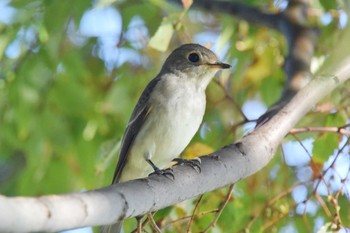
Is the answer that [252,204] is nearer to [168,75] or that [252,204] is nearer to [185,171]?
[168,75]

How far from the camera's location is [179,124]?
4.16 meters

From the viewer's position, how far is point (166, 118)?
422cm

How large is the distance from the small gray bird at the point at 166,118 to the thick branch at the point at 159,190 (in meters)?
0.97

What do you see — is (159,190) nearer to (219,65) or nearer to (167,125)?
(167,125)

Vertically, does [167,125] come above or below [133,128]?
above

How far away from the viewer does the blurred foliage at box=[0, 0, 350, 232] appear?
4.10 meters

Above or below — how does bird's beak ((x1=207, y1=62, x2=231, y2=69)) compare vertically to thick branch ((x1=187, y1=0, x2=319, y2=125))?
below

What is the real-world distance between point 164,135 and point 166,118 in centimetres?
10

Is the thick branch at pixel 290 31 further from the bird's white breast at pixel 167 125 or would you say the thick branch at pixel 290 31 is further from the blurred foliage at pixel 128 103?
the bird's white breast at pixel 167 125

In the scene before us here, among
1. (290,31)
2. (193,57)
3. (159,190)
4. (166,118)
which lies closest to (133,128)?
(166,118)

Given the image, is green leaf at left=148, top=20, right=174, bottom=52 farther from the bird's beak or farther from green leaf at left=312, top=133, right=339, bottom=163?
green leaf at left=312, top=133, right=339, bottom=163

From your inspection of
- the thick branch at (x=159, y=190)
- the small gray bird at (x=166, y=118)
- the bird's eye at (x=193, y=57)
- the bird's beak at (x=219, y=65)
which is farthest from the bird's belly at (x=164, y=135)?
the thick branch at (x=159, y=190)

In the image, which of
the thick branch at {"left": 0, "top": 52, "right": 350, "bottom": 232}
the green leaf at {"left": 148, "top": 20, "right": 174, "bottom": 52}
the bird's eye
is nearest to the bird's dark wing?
the bird's eye

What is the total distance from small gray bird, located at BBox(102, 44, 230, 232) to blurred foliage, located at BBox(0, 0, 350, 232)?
0.39 ft
